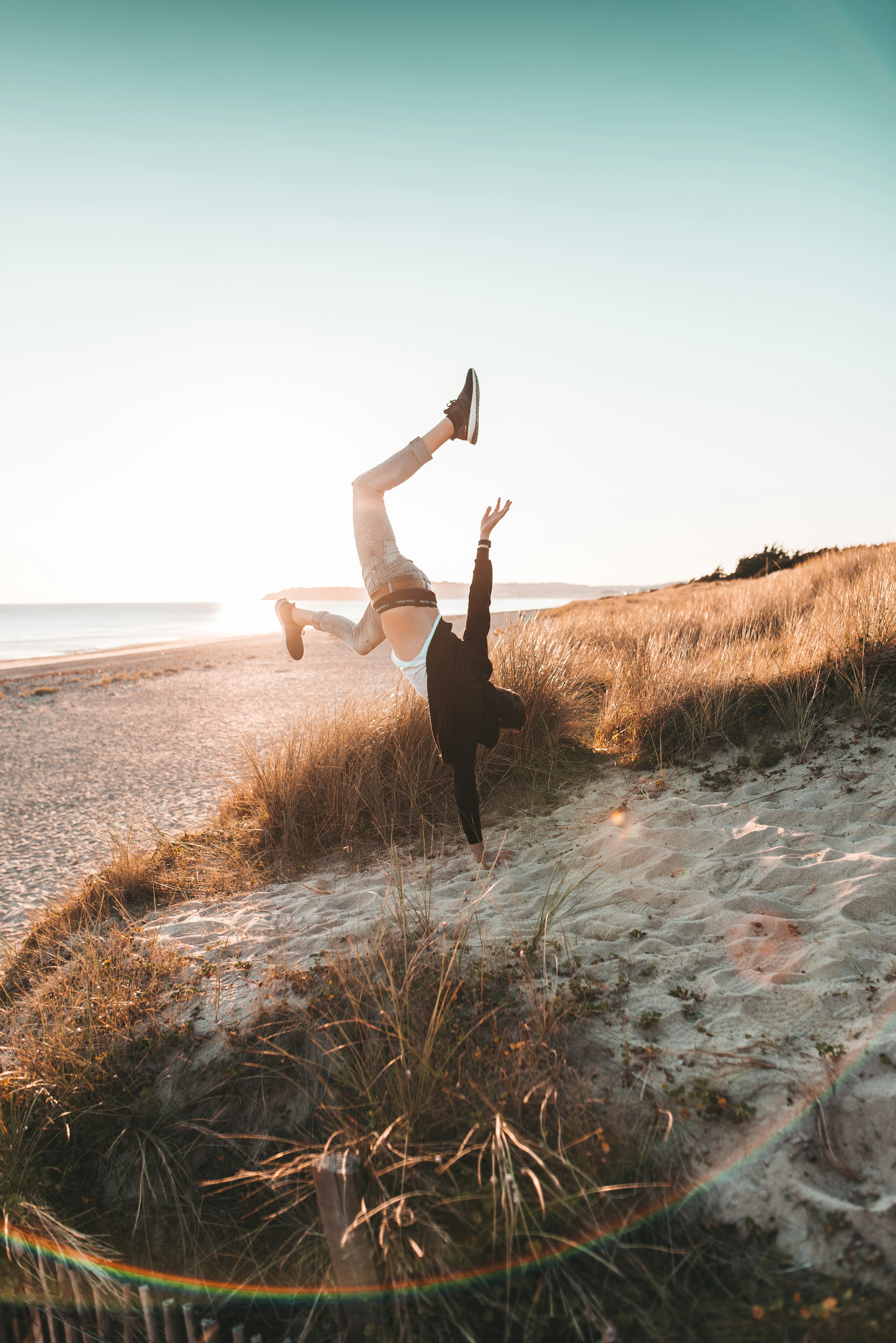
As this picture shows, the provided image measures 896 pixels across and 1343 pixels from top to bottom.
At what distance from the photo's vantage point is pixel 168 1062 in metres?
2.95

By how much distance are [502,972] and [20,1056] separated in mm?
2174

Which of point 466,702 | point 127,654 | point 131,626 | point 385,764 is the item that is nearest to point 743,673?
point 466,702

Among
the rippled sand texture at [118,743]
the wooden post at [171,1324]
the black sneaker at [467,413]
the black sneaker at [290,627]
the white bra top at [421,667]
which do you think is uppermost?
the black sneaker at [467,413]

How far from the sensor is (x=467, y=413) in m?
4.12

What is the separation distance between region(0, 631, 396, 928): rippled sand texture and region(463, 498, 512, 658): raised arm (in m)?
3.94

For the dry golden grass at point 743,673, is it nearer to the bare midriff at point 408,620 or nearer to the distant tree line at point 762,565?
the bare midriff at point 408,620

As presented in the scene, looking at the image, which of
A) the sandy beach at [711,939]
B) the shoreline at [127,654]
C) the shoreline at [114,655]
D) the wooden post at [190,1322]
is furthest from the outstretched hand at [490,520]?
the shoreline at [114,655]

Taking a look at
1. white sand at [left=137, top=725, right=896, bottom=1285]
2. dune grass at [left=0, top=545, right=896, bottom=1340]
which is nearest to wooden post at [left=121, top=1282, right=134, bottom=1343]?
dune grass at [left=0, top=545, right=896, bottom=1340]

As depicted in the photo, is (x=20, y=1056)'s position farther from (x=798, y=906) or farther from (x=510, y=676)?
(x=510, y=676)

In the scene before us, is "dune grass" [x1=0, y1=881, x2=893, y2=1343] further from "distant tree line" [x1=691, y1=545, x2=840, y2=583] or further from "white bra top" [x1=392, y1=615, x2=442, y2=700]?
"distant tree line" [x1=691, y1=545, x2=840, y2=583]

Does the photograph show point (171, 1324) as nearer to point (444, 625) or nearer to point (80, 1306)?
point (80, 1306)

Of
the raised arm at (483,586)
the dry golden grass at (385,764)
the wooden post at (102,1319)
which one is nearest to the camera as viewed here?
the wooden post at (102,1319)

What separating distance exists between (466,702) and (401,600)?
769 millimetres

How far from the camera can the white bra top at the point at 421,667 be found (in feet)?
13.5
